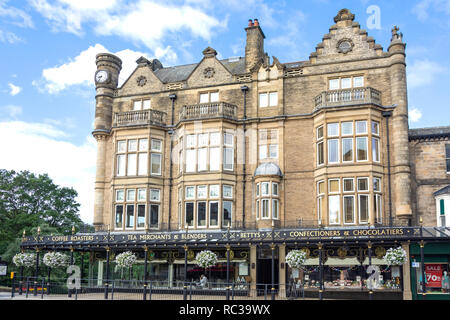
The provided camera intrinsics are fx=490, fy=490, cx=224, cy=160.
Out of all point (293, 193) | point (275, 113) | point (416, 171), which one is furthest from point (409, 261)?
point (275, 113)

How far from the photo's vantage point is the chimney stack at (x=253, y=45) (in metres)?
35.9

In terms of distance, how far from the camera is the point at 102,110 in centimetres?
3769


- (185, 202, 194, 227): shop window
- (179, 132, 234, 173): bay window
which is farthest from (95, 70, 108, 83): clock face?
(185, 202, 194, 227): shop window

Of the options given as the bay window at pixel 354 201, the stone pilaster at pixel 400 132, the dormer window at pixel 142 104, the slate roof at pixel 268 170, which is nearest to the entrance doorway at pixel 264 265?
the bay window at pixel 354 201

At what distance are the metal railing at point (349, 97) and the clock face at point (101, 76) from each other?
16909 mm

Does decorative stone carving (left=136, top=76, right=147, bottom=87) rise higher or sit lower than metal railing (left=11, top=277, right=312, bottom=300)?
higher

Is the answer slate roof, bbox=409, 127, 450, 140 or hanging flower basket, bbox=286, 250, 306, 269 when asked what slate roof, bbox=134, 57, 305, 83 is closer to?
slate roof, bbox=409, 127, 450, 140

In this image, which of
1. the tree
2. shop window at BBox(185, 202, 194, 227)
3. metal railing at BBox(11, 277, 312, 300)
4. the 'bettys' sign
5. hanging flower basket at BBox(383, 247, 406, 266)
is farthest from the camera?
the tree

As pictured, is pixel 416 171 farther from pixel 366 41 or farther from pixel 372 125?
pixel 366 41

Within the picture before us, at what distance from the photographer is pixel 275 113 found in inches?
1324

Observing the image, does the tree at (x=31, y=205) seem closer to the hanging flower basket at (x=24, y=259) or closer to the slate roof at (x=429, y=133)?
the hanging flower basket at (x=24, y=259)

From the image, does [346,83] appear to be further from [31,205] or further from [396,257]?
[31,205]

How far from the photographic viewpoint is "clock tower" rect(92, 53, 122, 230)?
36906 millimetres

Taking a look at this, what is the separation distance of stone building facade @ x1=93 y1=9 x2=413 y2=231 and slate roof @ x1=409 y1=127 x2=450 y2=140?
1.43m
